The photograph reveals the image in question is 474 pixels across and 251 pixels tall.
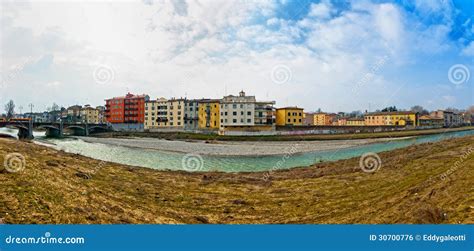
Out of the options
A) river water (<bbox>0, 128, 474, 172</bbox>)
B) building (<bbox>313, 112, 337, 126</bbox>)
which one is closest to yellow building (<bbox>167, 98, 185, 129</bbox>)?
river water (<bbox>0, 128, 474, 172</bbox>)

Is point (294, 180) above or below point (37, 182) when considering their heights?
below

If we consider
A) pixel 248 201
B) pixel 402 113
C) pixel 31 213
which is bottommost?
pixel 248 201

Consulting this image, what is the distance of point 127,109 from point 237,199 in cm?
8139

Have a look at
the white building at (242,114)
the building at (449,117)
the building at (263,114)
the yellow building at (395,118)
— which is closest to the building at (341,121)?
the yellow building at (395,118)

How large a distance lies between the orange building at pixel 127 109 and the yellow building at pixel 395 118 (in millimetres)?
69161

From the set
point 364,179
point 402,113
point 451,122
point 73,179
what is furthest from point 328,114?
point 73,179

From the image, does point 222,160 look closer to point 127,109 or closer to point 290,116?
point 290,116

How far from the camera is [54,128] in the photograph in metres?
61.8

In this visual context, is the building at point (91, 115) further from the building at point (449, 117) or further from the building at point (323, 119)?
the building at point (449, 117)

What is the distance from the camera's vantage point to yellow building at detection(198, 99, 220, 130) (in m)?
58.4

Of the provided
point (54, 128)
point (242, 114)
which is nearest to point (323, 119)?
point (242, 114)

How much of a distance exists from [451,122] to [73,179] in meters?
101

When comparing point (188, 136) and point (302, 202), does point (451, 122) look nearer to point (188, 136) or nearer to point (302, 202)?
point (188, 136)

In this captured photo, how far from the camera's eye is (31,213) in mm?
5855
